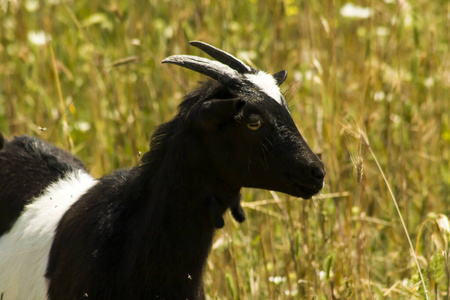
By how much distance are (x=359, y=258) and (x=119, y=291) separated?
5.68 ft

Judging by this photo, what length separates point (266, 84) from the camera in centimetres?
322

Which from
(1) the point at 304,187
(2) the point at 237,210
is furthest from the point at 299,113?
(1) the point at 304,187

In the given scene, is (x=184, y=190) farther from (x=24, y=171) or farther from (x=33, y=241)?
(x=24, y=171)

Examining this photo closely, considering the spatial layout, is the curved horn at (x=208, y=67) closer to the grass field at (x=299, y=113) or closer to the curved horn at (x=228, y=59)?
the curved horn at (x=228, y=59)

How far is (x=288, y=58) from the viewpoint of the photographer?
239 inches

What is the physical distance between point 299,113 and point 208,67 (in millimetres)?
2873

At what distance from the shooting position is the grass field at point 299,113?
4.45 metres

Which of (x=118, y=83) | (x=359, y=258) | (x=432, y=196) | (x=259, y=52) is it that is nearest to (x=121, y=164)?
(x=118, y=83)

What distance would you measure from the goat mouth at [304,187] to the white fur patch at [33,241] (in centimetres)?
122

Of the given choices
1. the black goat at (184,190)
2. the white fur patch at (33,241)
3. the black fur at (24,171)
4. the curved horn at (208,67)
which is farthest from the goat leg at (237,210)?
the black fur at (24,171)

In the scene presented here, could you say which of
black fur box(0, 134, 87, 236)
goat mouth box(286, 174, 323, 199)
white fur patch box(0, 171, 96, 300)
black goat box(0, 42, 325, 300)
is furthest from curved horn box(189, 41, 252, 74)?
black fur box(0, 134, 87, 236)

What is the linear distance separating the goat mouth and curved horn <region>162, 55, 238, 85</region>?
20.7 inches

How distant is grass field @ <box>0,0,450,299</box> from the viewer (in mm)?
4449

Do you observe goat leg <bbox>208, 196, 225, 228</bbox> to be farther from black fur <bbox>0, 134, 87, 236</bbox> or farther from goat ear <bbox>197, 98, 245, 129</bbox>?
black fur <bbox>0, 134, 87, 236</bbox>
